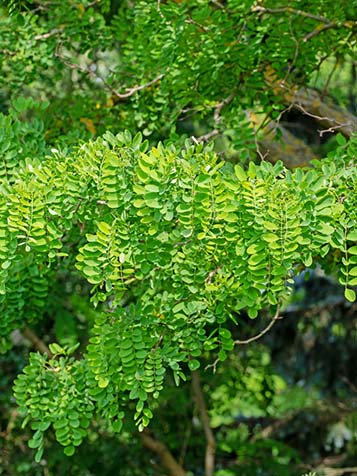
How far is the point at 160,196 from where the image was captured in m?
2.71

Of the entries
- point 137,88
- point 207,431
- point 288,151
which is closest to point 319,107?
point 288,151

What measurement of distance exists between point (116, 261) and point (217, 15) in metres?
1.43

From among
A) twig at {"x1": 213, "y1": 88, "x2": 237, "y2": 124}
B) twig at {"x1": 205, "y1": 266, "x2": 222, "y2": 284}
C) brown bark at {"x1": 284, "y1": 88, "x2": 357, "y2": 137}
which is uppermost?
twig at {"x1": 205, "y1": 266, "x2": 222, "y2": 284}

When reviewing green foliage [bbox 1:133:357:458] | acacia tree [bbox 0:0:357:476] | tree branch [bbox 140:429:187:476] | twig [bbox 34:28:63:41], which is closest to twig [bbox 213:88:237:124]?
acacia tree [bbox 0:0:357:476]

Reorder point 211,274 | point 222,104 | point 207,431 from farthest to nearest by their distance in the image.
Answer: point 207,431, point 222,104, point 211,274

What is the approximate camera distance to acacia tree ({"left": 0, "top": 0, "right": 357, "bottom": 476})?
2719mm

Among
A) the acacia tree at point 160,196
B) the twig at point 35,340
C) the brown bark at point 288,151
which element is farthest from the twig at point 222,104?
the twig at point 35,340

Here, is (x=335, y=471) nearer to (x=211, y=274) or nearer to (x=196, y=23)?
(x=196, y=23)

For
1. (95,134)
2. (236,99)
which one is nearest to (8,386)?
(95,134)

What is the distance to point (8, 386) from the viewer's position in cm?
668

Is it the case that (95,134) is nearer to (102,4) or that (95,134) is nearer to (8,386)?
(102,4)

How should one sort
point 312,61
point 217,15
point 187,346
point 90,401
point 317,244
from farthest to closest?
point 312,61 < point 217,15 < point 90,401 < point 187,346 < point 317,244

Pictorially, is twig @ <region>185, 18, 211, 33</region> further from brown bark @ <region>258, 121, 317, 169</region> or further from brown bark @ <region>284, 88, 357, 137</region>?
brown bark @ <region>258, 121, 317, 169</region>

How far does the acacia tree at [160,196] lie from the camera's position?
8.92 ft
